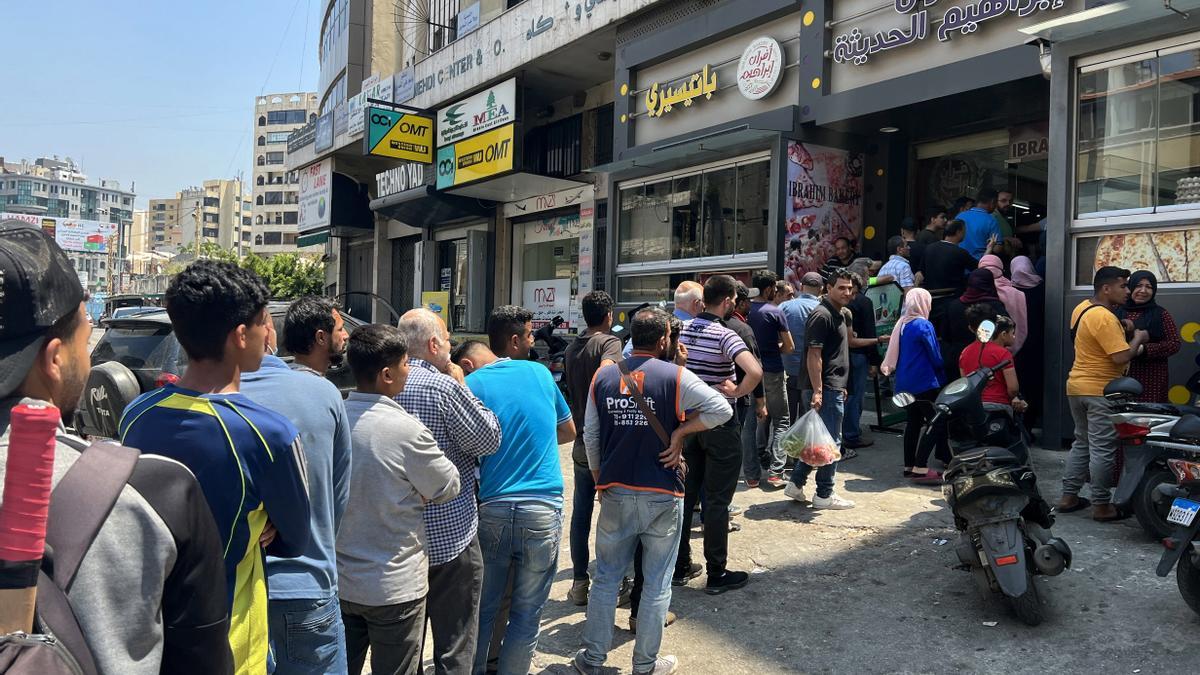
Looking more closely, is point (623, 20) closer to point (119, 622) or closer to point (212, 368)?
point (212, 368)

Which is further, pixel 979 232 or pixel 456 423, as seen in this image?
pixel 979 232

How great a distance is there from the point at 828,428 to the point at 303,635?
5.23m

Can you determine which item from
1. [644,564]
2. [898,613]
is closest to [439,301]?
[898,613]

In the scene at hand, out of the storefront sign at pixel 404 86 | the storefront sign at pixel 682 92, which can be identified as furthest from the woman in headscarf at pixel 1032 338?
the storefront sign at pixel 404 86

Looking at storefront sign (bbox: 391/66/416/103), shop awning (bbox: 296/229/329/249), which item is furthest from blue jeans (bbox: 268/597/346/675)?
shop awning (bbox: 296/229/329/249)

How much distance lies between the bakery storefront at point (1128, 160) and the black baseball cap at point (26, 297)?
7655mm

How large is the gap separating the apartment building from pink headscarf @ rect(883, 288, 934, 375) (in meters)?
102

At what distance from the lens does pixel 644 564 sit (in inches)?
156

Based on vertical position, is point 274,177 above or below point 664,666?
above

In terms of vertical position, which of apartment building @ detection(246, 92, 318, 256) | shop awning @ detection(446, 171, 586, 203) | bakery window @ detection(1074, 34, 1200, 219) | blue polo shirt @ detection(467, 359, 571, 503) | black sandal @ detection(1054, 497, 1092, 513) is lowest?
black sandal @ detection(1054, 497, 1092, 513)

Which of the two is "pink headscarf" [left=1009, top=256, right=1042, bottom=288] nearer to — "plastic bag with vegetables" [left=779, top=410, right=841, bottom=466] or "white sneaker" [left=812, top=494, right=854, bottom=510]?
"white sneaker" [left=812, top=494, right=854, bottom=510]

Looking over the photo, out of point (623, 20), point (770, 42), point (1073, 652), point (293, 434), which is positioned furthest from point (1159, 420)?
point (623, 20)

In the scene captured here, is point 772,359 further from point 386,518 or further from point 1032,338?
point 386,518

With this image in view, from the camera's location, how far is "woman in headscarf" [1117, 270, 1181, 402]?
20.0 ft
